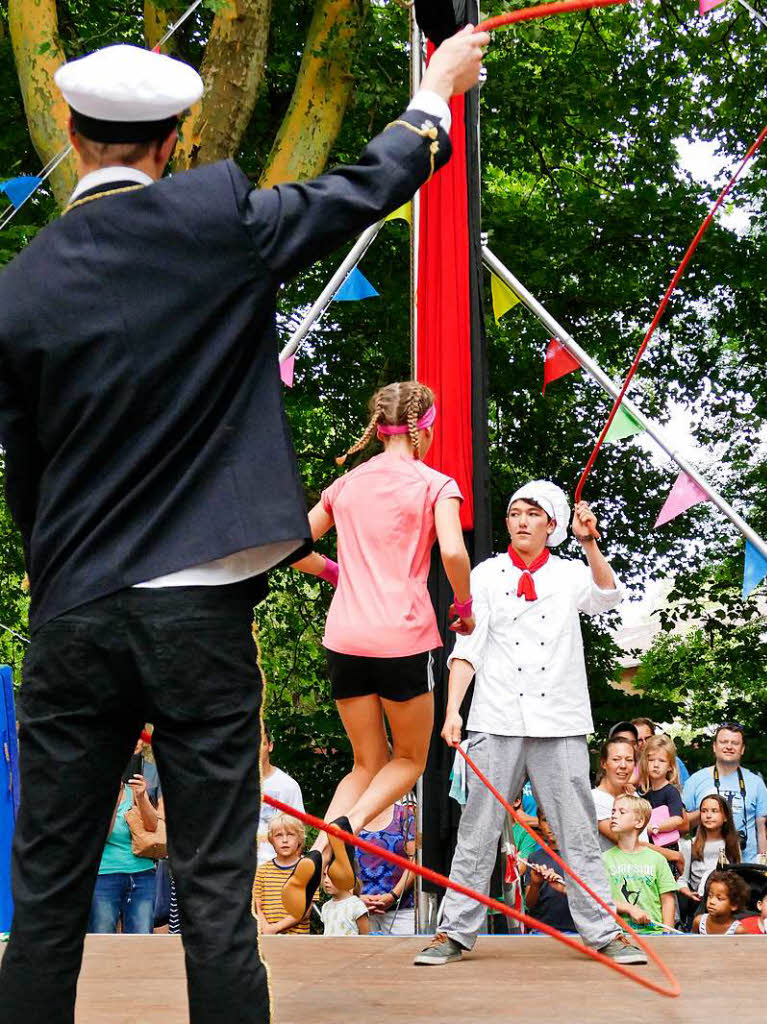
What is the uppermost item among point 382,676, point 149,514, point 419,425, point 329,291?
point 329,291

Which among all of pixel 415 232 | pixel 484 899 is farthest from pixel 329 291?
pixel 484 899

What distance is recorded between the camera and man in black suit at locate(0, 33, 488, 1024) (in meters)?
2.11

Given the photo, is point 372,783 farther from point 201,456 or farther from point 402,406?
point 201,456

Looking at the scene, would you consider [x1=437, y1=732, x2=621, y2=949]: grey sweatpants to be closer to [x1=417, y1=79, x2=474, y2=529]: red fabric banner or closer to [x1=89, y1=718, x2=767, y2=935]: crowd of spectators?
[x1=89, y1=718, x2=767, y2=935]: crowd of spectators

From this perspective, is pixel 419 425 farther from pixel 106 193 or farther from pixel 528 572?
pixel 106 193

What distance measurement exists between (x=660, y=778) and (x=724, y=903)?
1213mm

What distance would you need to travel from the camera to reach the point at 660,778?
277 inches

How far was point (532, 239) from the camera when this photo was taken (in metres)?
12.4

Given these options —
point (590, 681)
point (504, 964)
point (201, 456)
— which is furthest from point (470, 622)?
point (590, 681)

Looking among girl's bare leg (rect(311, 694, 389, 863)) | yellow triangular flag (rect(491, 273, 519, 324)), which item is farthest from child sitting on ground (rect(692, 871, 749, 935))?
yellow triangular flag (rect(491, 273, 519, 324))

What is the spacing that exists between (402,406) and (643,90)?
9360 millimetres

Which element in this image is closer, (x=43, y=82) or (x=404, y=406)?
(x=404, y=406)

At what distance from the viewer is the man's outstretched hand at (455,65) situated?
2.46 metres

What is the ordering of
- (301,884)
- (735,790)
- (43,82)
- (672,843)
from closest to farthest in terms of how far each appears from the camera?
(301,884), (672,843), (735,790), (43,82)
